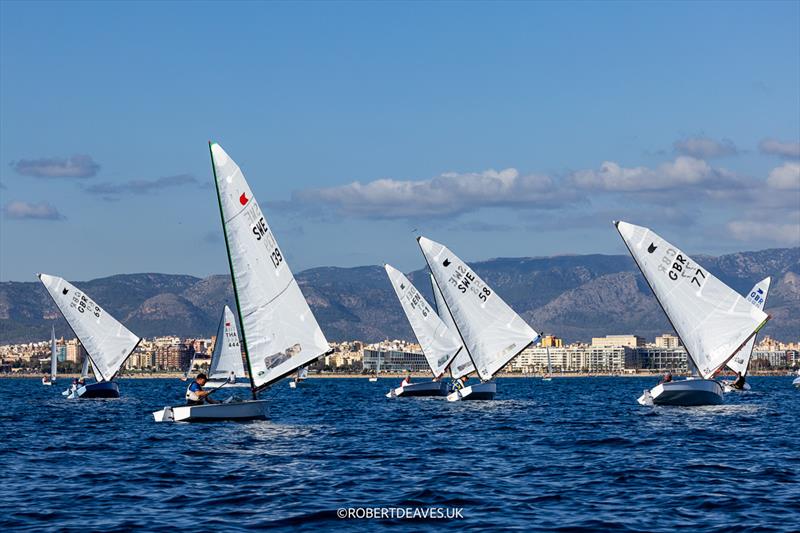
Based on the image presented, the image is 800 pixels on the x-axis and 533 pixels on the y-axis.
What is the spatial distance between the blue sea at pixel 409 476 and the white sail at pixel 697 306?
25.3 ft

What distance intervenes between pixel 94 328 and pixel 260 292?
140ft

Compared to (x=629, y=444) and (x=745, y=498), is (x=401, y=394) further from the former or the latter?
(x=745, y=498)

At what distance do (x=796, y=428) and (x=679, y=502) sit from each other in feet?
79.3

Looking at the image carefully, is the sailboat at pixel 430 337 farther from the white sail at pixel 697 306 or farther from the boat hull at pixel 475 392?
the white sail at pixel 697 306

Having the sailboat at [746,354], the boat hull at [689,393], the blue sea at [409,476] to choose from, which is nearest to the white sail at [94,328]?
the blue sea at [409,476]

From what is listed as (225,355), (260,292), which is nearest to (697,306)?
(260,292)

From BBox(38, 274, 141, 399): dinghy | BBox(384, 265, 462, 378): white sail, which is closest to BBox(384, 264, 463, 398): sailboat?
BBox(384, 265, 462, 378): white sail

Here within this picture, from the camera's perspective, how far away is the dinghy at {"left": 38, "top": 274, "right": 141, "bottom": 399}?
8796cm

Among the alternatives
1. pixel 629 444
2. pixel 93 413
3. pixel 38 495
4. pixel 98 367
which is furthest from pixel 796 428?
pixel 98 367

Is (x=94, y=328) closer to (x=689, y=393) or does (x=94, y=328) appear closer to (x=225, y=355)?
(x=225, y=355)

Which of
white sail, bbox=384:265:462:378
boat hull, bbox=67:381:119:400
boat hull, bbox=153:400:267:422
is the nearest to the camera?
boat hull, bbox=153:400:267:422

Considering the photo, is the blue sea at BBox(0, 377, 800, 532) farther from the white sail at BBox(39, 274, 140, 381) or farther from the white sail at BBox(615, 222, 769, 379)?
the white sail at BBox(39, 274, 140, 381)

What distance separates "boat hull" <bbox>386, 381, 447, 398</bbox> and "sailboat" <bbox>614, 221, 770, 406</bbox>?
2895 cm

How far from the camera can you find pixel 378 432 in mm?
49312
